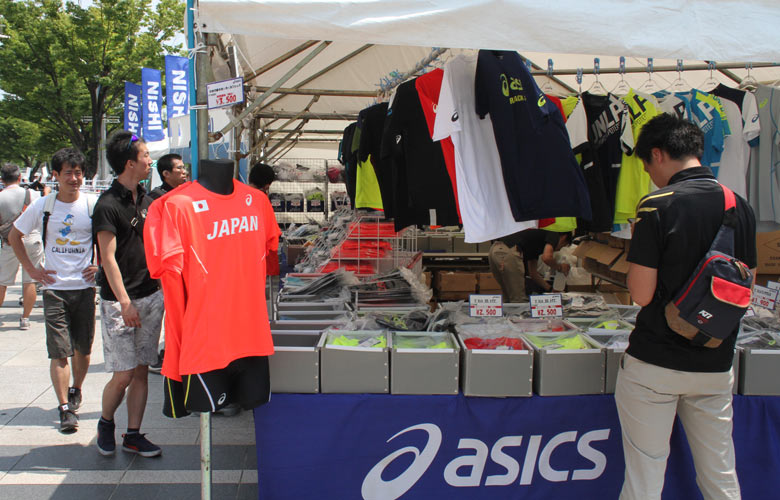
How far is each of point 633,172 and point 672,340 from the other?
1.66 m

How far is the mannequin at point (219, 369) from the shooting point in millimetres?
2150

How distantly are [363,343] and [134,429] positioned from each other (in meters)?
1.70

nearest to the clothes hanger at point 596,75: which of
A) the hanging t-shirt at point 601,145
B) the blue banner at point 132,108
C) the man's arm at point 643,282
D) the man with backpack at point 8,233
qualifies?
the hanging t-shirt at point 601,145

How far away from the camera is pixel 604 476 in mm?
2693

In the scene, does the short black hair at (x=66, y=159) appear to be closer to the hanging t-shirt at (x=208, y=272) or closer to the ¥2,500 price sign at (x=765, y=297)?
the hanging t-shirt at (x=208, y=272)

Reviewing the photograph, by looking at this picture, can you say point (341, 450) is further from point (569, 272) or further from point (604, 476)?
point (569, 272)

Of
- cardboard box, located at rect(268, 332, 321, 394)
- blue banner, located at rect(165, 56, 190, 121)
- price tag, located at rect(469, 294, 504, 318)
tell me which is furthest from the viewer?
blue banner, located at rect(165, 56, 190, 121)

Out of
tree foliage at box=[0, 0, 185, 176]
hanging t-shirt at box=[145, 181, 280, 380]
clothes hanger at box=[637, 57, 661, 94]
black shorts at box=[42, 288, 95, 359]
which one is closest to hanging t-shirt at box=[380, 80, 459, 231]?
hanging t-shirt at box=[145, 181, 280, 380]

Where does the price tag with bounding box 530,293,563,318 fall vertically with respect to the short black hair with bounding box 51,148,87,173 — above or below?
below

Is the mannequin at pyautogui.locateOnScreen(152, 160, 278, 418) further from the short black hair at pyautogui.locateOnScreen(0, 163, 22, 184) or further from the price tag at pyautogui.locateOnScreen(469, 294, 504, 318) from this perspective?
the short black hair at pyautogui.locateOnScreen(0, 163, 22, 184)

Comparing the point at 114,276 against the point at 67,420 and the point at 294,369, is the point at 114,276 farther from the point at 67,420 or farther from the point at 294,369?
the point at 67,420

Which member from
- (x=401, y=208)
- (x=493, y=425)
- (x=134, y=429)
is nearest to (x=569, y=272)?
(x=401, y=208)

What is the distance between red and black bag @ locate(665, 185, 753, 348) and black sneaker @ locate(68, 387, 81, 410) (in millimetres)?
3816

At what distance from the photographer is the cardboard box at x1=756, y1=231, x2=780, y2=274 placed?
5.08m
